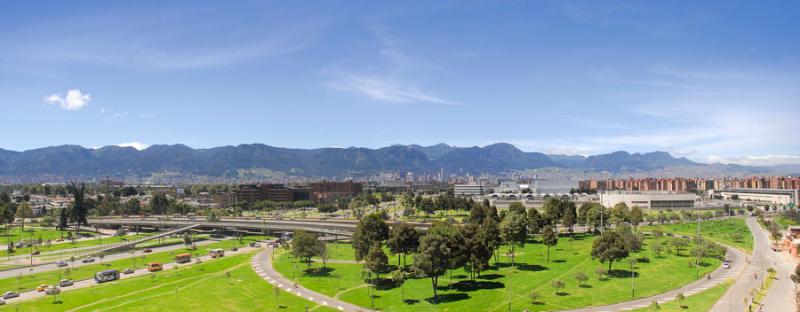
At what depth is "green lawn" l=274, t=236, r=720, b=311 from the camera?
5759cm

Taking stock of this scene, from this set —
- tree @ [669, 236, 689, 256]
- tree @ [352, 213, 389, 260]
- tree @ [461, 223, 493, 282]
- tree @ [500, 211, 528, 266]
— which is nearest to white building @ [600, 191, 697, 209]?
tree @ [669, 236, 689, 256]

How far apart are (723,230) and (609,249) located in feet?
224

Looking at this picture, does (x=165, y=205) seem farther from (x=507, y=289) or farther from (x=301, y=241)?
(x=507, y=289)

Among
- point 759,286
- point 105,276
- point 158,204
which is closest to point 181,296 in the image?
point 105,276

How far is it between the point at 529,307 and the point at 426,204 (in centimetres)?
9533

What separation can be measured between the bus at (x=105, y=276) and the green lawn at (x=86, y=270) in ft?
12.3

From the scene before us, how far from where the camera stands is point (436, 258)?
60.0 meters

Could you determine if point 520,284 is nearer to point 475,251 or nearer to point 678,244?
point 475,251

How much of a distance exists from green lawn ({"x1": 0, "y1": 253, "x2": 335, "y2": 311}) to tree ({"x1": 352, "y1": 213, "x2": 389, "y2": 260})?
13.9 meters

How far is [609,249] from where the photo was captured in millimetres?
69062

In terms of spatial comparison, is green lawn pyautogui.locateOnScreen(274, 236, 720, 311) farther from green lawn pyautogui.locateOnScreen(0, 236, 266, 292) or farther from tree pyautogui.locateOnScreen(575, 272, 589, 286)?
green lawn pyautogui.locateOnScreen(0, 236, 266, 292)

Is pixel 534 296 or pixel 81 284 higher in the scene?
pixel 534 296

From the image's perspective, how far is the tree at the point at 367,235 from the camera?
75.9 m

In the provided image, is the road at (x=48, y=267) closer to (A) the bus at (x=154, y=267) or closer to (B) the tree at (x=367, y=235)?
(A) the bus at (x=154, y=267)
